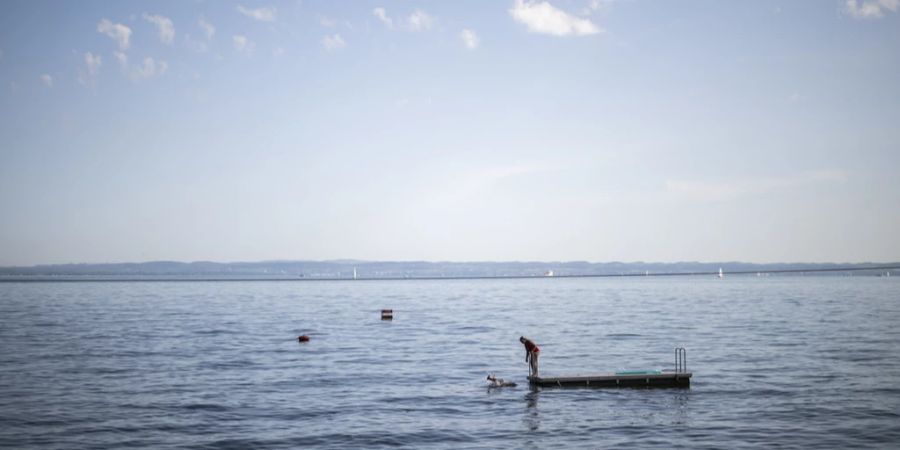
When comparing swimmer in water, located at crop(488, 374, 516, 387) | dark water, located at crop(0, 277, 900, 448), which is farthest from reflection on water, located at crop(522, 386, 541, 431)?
swimmer in water, located at crop(488, 374, 516, 387)

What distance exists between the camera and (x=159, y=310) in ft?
431

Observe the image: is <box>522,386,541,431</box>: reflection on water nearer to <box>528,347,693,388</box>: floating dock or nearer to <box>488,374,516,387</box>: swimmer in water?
<box>528,347,693,388</box>: floating dock

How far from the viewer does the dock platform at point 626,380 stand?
1743 inches

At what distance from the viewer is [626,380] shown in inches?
1750

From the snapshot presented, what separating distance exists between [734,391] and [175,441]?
29409mm

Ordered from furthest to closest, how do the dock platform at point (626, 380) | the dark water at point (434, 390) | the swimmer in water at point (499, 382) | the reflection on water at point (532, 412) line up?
the swimmer in water at point (499, 382) < the dock platform at point (626, 380) < the reflection on water at point (532, 412) < the dark water at point (434, 390)

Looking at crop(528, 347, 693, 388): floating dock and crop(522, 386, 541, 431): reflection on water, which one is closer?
crop(522, 386, 541, 431): reflection on water

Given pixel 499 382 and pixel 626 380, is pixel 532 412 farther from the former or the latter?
pixel 626 380

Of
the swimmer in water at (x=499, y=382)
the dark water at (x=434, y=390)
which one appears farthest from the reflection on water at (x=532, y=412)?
the swimmer in water at (x=499, y=382)

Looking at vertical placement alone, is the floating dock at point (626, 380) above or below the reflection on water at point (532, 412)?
above

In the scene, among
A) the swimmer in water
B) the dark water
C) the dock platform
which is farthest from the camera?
the swimmer in water

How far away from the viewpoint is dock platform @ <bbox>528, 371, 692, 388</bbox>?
44.3 m

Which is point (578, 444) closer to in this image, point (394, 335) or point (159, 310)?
point (394, 335)

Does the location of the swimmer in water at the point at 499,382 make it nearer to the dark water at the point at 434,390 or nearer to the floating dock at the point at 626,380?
the dark water at the point at 434,390
